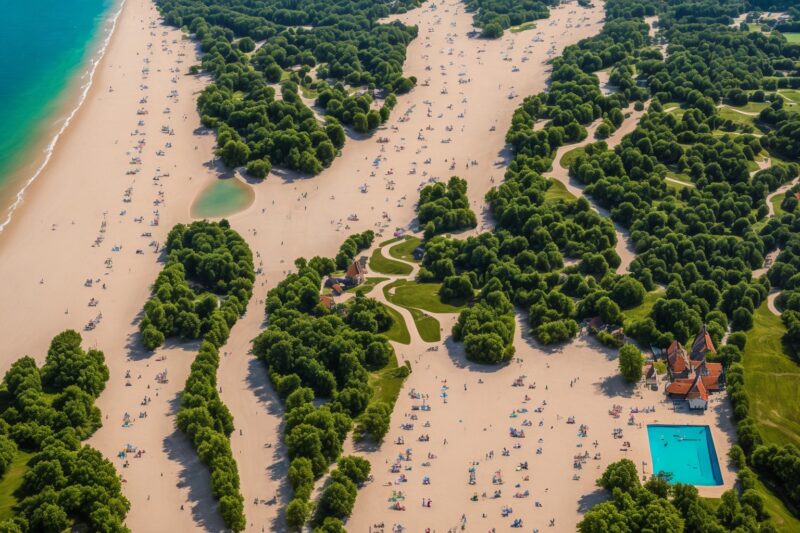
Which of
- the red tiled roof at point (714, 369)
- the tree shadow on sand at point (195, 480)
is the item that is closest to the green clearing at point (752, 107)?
the red tiled roof at point (714, 369)

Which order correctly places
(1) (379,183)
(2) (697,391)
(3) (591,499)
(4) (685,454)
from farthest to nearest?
(1) (379,183) → (2) (697,391) → (4) (685,454) → (3) (591,499)

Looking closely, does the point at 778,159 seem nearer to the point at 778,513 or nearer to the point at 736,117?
the point at 736,117

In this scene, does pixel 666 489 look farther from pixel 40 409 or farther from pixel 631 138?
pixel 631 138

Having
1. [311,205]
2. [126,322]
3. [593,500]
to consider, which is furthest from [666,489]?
[311,205]

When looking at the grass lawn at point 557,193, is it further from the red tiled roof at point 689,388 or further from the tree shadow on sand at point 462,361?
Result: the red tiled roof at point 689,388

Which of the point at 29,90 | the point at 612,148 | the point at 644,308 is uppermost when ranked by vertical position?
the point at 29,90

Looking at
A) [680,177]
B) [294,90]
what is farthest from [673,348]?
[294,90]
